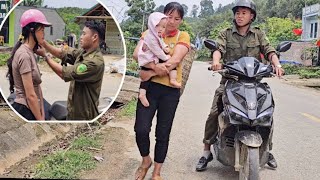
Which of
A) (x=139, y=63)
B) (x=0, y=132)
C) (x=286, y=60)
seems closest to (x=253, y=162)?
(x=139, y=63)

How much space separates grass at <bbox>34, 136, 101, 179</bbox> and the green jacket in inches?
54.3

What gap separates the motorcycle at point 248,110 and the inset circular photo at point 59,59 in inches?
33.1

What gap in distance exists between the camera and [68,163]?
4000 millimetres

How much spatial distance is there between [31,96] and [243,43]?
1.68 metres

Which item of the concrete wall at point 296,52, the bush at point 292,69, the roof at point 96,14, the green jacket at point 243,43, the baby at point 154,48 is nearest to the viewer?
the roof at point 96,14

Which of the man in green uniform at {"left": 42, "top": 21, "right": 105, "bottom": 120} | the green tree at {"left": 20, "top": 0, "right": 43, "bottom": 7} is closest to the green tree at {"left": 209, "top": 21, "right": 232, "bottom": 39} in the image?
the man in green uniform at {"left": 42, "top": 21, "right": 105, "bottom": 120}

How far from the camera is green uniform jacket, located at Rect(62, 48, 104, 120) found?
2.99m

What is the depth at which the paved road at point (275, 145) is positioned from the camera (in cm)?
427

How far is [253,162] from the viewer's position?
3.45 m

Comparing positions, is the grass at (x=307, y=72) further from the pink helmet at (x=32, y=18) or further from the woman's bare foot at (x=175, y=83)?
the pink helmet at (x=32, y=18)

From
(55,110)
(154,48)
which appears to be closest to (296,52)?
(154,48)

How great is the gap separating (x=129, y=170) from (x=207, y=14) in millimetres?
1384

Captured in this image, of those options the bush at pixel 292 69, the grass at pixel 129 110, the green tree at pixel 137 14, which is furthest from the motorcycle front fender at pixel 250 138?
the bush at pixel 292 69

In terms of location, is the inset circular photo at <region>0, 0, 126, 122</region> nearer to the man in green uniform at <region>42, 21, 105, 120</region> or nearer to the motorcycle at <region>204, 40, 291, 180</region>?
the man in green uniform at <region>42, 21, 105, 120</region>
